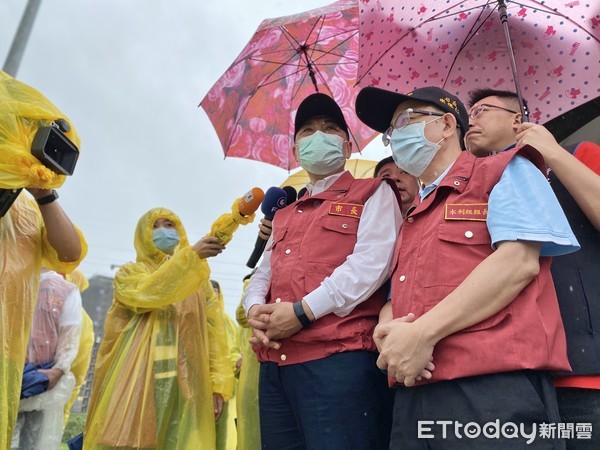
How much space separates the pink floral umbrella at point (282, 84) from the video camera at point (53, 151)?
143 cm

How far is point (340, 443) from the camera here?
1995 mm

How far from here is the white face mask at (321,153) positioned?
106 inches

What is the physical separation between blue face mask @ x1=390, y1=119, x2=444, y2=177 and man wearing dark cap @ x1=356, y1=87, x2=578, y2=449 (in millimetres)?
236

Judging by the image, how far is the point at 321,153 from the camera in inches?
105

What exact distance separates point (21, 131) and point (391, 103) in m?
1.66

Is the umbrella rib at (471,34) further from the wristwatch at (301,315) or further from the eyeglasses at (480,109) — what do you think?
the wristwatch at (301,315)

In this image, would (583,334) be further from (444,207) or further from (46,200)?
(46,200)

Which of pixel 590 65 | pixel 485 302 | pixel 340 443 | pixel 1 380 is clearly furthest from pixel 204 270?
pixel 590 65

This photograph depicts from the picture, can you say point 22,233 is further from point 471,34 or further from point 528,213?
point 471,34

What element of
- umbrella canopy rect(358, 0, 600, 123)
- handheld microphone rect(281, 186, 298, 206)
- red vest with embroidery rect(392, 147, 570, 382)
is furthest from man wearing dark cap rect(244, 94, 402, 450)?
umbrella canopy rect(358, 0, 600, 123)

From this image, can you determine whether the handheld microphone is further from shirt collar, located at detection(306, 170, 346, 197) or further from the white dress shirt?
the white dress shirt

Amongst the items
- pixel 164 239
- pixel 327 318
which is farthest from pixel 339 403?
pixel 164 239

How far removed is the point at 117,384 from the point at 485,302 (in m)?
2.60

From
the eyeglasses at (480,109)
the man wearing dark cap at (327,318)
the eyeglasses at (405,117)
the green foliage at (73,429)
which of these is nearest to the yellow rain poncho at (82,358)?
the green foliage at (73,429)
